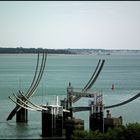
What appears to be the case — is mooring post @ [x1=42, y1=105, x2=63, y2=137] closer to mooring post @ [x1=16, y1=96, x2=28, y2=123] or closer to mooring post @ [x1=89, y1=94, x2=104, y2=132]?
mooring post @ [x1=89, y1=94, x2=104, y2=132]

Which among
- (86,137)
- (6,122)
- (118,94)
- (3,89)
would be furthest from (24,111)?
(3,89)

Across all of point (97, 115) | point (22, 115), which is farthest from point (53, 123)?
point (22, 115)

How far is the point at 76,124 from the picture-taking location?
→ 38938 millimetres

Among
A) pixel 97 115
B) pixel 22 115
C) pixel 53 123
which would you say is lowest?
pixel 53 123

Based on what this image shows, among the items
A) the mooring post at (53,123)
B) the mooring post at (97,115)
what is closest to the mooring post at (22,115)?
the mooring post at (53,123)

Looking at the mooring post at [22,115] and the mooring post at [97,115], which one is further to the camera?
the mooring post at [22,115]

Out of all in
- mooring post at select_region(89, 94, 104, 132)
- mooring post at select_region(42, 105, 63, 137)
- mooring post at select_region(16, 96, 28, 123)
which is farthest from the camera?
mooring post at select_region(16, 96, 28, 123)

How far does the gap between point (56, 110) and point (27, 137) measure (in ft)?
9.23

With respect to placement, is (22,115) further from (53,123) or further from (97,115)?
(97,115)

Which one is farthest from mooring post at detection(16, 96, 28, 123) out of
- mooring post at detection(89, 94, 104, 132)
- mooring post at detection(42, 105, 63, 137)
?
mooring post at detection(89, 94, 104, 132)

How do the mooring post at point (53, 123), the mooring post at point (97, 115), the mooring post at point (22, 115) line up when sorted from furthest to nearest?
the mooring post at point (22, 115), the mooring post at point (53, 123), the mooring post at point (97, 115)

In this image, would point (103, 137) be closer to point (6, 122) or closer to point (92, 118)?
point (92, 118)

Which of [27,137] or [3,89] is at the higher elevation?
[3,89]

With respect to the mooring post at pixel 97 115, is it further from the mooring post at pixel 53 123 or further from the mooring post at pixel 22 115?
the mooring post at pixel 22 115
